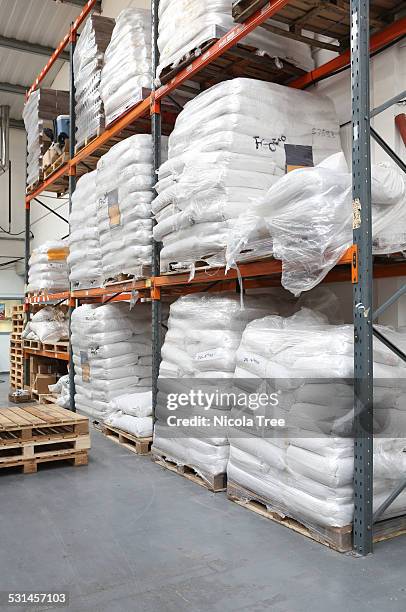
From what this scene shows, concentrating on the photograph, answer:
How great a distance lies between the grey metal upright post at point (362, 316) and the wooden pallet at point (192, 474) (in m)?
1.37

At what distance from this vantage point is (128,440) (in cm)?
589

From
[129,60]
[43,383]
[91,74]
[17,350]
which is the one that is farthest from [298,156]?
[17,350]

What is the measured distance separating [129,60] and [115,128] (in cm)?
78

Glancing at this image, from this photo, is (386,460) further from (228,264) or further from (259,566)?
(228,264)

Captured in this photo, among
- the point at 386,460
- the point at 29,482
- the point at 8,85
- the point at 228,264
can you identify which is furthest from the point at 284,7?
the point at 8,85

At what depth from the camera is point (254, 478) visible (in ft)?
12.6

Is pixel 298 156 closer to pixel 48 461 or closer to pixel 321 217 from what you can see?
pixel 321 217

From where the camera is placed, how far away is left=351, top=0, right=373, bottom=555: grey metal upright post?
123 inches

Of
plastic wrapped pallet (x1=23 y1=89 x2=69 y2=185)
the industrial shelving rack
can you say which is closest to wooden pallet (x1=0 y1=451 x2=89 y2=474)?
the industrial shelving rack

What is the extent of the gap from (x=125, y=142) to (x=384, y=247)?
3431mm

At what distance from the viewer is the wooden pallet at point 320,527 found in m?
3.17

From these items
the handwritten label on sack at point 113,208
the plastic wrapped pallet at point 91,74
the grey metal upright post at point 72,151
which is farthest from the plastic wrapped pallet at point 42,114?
the handwritten label on sack at point 113,208

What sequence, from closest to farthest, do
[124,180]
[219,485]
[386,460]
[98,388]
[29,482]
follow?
[386,460] → [219,485] → [29,482] → [124,180] → [98,388]

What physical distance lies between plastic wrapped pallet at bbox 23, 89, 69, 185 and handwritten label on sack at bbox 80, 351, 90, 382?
3886mm
